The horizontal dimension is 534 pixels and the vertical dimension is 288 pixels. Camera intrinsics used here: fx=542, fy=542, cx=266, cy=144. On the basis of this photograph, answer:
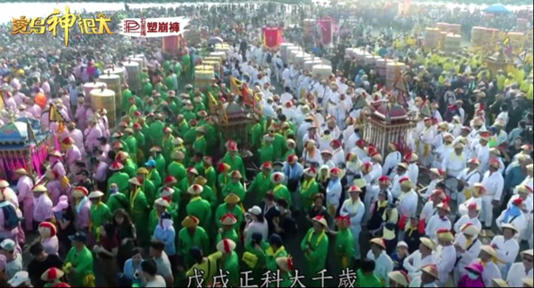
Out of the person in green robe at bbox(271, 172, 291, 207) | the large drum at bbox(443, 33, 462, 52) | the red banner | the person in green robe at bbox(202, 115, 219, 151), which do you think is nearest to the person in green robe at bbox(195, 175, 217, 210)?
the person in green robe at bbox(271, 172, 291, 207)

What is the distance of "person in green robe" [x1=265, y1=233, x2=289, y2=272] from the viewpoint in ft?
15.3

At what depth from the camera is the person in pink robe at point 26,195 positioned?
6.34 metres

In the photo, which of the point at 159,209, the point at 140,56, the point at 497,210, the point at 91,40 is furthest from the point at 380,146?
the point at 91,40

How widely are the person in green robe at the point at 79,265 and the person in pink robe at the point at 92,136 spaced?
3.65 metres

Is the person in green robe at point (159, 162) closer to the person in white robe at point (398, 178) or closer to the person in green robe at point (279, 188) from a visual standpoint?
the person in green robe at point (279, 188)

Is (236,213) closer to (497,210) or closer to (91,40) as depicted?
(497,210)

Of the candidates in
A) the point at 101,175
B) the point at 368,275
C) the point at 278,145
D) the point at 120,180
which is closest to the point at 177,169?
the point at 120,180

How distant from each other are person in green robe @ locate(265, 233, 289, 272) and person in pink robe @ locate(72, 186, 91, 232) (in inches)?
81.5

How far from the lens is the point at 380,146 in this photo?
802cm

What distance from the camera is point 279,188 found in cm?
593

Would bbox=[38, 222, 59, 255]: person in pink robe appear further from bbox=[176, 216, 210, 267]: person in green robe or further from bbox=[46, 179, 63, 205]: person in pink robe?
bbox=[46, 179, 63, 205]: person in pink robe

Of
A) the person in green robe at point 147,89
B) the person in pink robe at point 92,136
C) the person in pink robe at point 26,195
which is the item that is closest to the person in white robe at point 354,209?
the person in pink robe at point 26,195

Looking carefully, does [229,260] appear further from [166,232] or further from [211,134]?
[211,134]

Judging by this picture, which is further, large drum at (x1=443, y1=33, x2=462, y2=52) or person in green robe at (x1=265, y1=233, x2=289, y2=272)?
large drum at (x1=443, y1=33, x2=462, y2=52)
